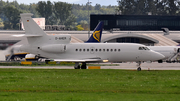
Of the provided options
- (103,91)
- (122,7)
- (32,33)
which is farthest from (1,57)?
(122,7)

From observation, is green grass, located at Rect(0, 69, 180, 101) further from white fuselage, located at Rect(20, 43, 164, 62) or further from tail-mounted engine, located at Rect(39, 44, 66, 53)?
white fuselage, located at Rect(20, 43, 164, 62)

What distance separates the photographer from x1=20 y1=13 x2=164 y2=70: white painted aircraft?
4181 centimetres

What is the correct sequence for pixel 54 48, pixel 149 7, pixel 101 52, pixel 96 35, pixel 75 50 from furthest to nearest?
1. pixel 149 7
2. pixel 96 35
3. pixel 75 50
4. pixel 101 52
5. pixel 54 48

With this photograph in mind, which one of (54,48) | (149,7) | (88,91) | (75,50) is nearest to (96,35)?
(75,50)

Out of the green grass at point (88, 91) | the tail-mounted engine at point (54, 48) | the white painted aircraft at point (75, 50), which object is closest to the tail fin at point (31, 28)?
the white painted aircraft at point (75, 50)

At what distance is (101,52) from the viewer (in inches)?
1652

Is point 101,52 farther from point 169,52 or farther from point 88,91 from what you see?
point 169,52

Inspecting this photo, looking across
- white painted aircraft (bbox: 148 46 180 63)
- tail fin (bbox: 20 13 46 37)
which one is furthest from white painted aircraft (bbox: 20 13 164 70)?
white painted aircraft (bbox: 148 46 180 63)

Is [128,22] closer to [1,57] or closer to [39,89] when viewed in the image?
[1,57]

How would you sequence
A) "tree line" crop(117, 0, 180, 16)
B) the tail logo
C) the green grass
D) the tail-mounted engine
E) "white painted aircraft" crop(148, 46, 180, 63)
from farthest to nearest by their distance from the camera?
"tree line" crop(117, 0, 180, 16), "white painted aircraft" crop(148, 46, 180, 63), the tail logo, the tail-mounted engine, the green grass

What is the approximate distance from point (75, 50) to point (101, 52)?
3.10 m

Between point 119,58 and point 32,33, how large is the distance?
1072 cm

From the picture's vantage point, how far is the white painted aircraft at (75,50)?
4181 centimetres

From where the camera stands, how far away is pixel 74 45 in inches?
1674
